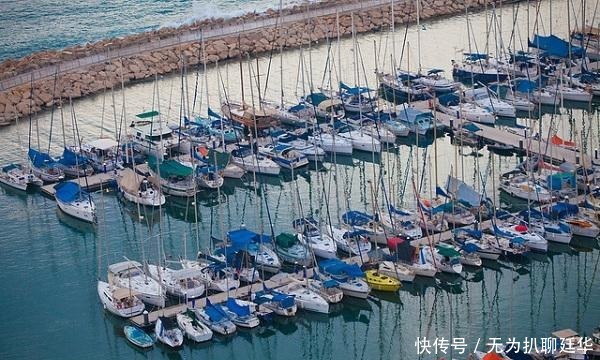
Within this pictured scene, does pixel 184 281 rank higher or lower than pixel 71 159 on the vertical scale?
lower

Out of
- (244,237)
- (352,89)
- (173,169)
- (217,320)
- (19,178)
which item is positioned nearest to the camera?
(217,320)

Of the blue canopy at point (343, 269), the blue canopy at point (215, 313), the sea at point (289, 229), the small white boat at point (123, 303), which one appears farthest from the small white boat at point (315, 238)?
the small white boat at point (123, 303)

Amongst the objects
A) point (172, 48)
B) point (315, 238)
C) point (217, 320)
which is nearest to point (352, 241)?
point (315, 238)

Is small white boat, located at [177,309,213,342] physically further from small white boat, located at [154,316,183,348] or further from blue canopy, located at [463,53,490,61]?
blue canopy, located at [463,53,490,61]

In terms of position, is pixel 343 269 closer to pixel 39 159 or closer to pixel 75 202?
pixel 75 202

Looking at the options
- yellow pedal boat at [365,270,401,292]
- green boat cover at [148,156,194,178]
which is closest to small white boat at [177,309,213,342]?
yellow pedal boat at [365,270,401,292]
